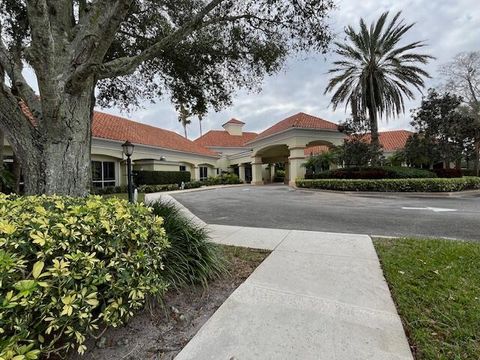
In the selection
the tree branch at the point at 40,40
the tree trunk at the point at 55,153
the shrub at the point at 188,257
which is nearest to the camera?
Answer: the shrub at the point at 188,257

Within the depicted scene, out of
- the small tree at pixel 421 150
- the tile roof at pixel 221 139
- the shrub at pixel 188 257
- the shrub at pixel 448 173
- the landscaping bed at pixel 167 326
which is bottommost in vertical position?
the landscaping bed at pixel 167 326

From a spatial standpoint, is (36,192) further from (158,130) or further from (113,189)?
(158,130)

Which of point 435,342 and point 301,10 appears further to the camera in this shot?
point 301,10

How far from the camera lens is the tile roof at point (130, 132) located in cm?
1961

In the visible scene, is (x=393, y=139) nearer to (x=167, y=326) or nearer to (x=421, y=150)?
(x=421, y=150)

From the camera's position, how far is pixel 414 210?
9117 millimetres

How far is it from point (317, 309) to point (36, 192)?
15.0 ft

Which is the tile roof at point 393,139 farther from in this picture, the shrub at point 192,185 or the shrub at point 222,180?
the shrub at point 192,185

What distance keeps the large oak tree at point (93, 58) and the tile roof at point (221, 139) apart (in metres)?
32.1

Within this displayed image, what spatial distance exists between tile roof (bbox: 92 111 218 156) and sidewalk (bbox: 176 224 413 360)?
18.5 meters

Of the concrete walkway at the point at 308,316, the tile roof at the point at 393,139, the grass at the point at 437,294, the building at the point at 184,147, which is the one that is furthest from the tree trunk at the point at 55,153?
the tile roof at the point at 393,139

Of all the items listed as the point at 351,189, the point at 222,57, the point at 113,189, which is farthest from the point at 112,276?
the point at 113,189

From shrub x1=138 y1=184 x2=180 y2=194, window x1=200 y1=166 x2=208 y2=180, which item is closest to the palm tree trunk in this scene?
shrub x1=138 y1=184 x2=180 y2=194

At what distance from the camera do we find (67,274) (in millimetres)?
1782
